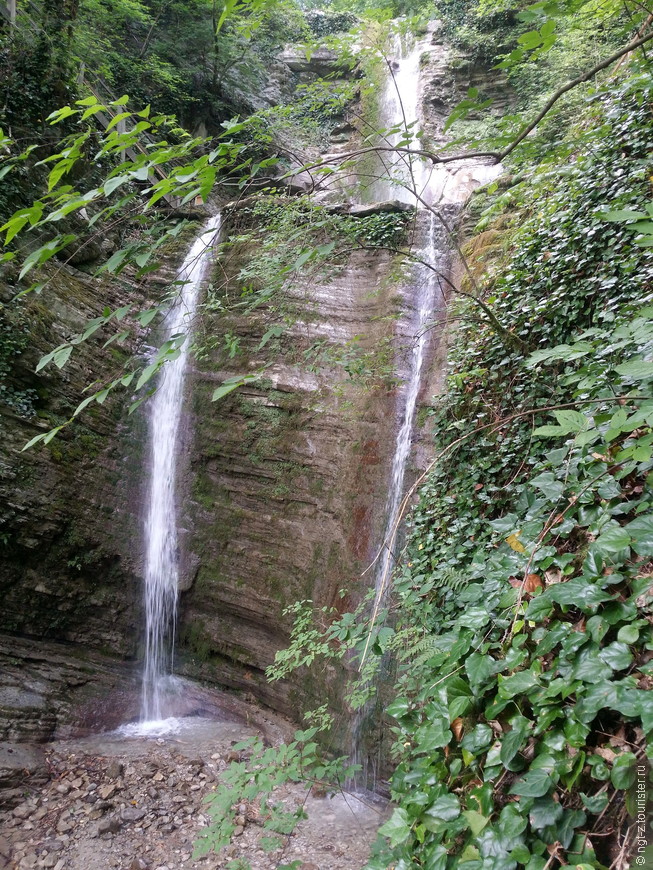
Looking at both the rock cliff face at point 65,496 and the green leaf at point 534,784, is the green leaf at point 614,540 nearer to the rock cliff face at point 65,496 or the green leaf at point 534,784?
the green leaf at point 534,784

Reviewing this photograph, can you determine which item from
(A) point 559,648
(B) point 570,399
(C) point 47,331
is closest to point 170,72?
(C) point 47,331

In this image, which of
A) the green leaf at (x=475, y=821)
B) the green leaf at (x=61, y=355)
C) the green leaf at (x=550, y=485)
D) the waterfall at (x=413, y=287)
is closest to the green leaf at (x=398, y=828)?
the green leaf at (x=475, y=821)

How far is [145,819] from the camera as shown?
4.54 meters

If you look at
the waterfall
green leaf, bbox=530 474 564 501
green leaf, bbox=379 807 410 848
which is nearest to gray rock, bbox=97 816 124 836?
the waterfall

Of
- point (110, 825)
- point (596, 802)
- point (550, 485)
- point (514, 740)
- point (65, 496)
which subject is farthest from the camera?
point (65, 496)

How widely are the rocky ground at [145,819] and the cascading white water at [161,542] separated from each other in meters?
1.09

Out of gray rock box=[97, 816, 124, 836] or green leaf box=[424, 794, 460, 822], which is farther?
gray rock box=[97, 816, 124, 836]

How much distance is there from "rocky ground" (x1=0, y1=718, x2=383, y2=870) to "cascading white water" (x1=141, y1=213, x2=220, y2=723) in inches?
42.7

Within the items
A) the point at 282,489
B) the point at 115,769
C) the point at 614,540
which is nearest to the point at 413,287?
the point at 282,489

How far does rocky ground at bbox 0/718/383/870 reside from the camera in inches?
161

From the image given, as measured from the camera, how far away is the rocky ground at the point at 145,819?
4.09 m

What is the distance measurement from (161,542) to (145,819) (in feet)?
10.3

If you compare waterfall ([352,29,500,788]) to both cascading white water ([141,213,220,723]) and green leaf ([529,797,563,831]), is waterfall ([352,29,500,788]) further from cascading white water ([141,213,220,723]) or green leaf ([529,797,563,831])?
cascading white water ([141,213,220,723])

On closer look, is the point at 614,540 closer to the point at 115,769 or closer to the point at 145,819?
the point at 145,819
